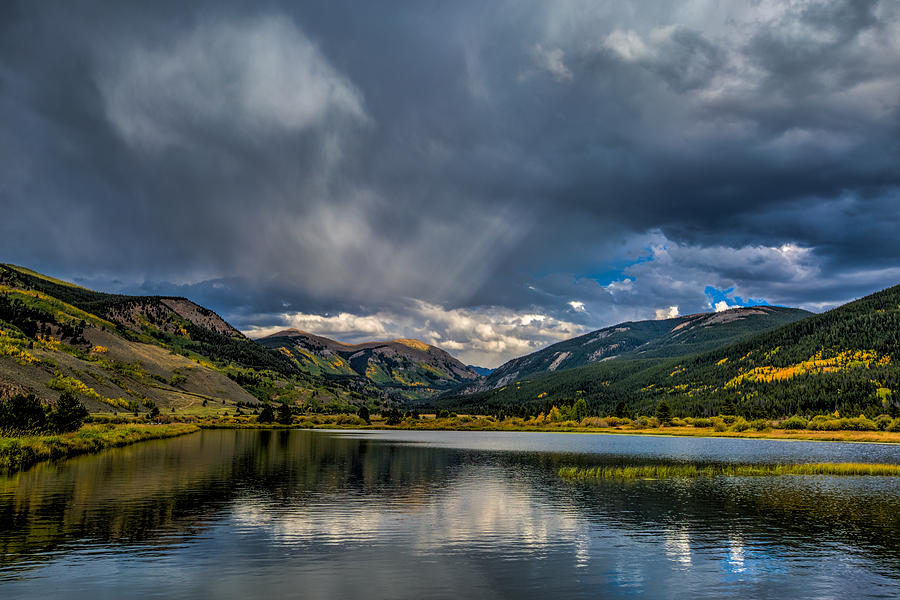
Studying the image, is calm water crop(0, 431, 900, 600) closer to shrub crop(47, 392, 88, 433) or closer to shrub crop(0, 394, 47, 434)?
shrub crop(0, 394, 47, 434)

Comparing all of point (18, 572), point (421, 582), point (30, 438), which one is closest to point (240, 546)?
point (18, 572)

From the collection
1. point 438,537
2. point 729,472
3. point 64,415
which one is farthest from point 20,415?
point 729,472

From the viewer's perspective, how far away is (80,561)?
34188mm

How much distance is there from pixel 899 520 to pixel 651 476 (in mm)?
35812

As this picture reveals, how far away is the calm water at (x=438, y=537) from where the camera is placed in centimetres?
3112

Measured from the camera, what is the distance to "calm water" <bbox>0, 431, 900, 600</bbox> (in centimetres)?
3112

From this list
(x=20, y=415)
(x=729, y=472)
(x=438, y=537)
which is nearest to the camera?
(x=438, y=537)

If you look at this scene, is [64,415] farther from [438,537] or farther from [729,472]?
[729,472]

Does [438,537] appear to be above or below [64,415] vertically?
below

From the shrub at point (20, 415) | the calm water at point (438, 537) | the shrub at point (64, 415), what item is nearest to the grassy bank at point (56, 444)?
the shrub at point (64, 415)

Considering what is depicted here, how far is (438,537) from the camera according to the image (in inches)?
1708

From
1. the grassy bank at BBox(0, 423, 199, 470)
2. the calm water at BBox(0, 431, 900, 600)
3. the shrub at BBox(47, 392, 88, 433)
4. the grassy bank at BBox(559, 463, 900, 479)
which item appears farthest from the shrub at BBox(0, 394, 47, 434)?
the grassy bank at BBox(559, 463, 900, 479)

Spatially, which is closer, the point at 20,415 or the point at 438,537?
the point at 438,537

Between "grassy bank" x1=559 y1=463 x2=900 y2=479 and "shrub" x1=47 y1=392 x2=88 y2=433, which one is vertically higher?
"shrub" x1=47 y1=392 x2=88 y2=433
